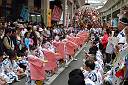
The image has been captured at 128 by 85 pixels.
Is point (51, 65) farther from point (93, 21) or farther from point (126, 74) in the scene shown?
point (93, 21)

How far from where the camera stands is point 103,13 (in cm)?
10100

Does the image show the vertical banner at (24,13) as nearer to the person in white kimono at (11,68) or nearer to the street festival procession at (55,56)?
the street festival procession at (55,56)

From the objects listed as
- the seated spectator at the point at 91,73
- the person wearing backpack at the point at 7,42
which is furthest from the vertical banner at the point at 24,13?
the seated spectator at the point at 91,73

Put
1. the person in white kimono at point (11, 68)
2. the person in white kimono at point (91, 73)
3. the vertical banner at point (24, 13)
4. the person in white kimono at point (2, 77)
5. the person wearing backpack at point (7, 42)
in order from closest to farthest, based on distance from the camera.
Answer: the person in white kimono at point (91, 73), the person in white kimono at point (2, 77), the person in white kimono at point (11, 68), the person wearing backpack at point (7, 42), the vertical banner at point (24, 13)

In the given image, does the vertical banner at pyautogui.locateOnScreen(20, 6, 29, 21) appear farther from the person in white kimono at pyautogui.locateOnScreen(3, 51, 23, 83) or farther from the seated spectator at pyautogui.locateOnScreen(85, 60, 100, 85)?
the seated spectator at pyautogui.locateOnScreen(85, 60, 100, 85)

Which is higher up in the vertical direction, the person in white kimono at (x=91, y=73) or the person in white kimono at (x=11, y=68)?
the person in white kimono at (x=91, y=73)

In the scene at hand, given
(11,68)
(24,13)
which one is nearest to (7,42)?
(11,68)

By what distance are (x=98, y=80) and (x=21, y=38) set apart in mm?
12406

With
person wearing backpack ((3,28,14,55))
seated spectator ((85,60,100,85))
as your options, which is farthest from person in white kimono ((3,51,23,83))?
seated spectator ((85,60,100,85))

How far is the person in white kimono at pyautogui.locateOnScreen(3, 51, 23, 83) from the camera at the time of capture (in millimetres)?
13156

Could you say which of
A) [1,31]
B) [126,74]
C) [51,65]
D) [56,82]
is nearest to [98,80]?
[126,74]

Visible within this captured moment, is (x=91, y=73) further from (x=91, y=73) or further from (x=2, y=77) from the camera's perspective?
(x=2, y=77)

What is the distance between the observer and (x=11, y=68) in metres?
13.7

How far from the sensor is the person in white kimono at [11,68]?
43.2 ft
